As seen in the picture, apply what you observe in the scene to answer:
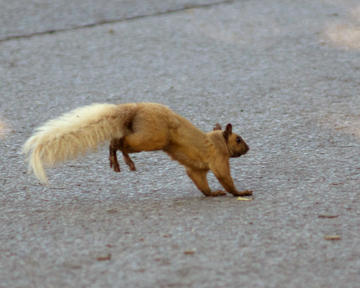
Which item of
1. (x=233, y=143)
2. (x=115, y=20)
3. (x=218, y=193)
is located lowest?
(x=218, y=193)

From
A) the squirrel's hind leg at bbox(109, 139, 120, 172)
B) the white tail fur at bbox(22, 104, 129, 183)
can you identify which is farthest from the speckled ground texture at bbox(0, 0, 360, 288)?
the white tail fur at bbox(22, 104, 129, 183)

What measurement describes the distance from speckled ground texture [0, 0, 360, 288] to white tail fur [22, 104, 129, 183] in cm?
35

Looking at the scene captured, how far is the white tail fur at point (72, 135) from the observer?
12.6ft

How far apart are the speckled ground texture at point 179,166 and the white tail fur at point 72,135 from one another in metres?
0.35

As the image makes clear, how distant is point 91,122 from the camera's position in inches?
158

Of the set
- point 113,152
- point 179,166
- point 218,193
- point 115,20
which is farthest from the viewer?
point 115,20

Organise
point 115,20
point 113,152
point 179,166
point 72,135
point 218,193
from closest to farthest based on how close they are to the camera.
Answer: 1. point 72,135
2. point 113,152
3. point 218,193
4. point 179,166
5. point 115,20

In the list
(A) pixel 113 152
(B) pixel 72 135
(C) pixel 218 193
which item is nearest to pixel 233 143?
(C) pixel 218 193

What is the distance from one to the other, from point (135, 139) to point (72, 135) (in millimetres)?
384

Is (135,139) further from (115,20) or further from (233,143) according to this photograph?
(115,20)


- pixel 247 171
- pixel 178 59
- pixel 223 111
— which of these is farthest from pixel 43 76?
pixel 247 171

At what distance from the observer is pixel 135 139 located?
4020 mm

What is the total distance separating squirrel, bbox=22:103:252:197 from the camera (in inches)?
152

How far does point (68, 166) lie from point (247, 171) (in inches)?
51.8
